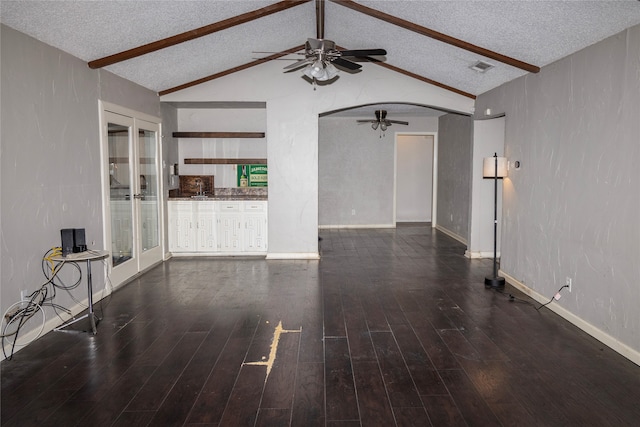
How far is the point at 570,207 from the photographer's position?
4.30 m

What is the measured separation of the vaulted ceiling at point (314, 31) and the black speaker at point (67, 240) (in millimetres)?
1600

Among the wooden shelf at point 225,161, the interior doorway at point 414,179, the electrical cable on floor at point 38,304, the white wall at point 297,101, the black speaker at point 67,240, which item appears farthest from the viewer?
the interior doorway at point 414,179

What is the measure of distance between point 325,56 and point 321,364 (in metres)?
2.80

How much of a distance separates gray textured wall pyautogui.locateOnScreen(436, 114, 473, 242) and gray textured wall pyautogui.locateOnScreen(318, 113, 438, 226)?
88cm

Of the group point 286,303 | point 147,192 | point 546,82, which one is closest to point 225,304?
point 286,303

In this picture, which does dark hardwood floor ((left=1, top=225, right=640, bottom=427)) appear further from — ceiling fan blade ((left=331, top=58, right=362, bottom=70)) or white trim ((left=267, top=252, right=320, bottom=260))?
ceiling fan blade ((left=331, top=58, right=362, bottom=70))

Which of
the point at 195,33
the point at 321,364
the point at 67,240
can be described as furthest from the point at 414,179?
the point at 67,240

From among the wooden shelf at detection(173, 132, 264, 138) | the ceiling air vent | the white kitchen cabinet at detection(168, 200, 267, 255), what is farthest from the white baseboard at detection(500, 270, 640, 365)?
the wooden shelf at detection(173, 132, 264, 138)

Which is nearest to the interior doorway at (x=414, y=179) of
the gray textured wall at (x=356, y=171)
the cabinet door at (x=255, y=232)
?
the gray textured wall at (x=356, y=171)

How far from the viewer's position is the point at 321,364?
3.36m

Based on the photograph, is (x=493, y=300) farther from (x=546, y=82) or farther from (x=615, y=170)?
(x=546, y=82)

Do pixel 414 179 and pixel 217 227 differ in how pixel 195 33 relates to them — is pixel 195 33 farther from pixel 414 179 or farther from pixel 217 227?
pixel 414 179

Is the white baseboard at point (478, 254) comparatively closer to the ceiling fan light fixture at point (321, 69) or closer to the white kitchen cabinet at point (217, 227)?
the white kitchen cabinet at point (217, 227)

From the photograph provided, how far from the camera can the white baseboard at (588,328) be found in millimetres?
3447
